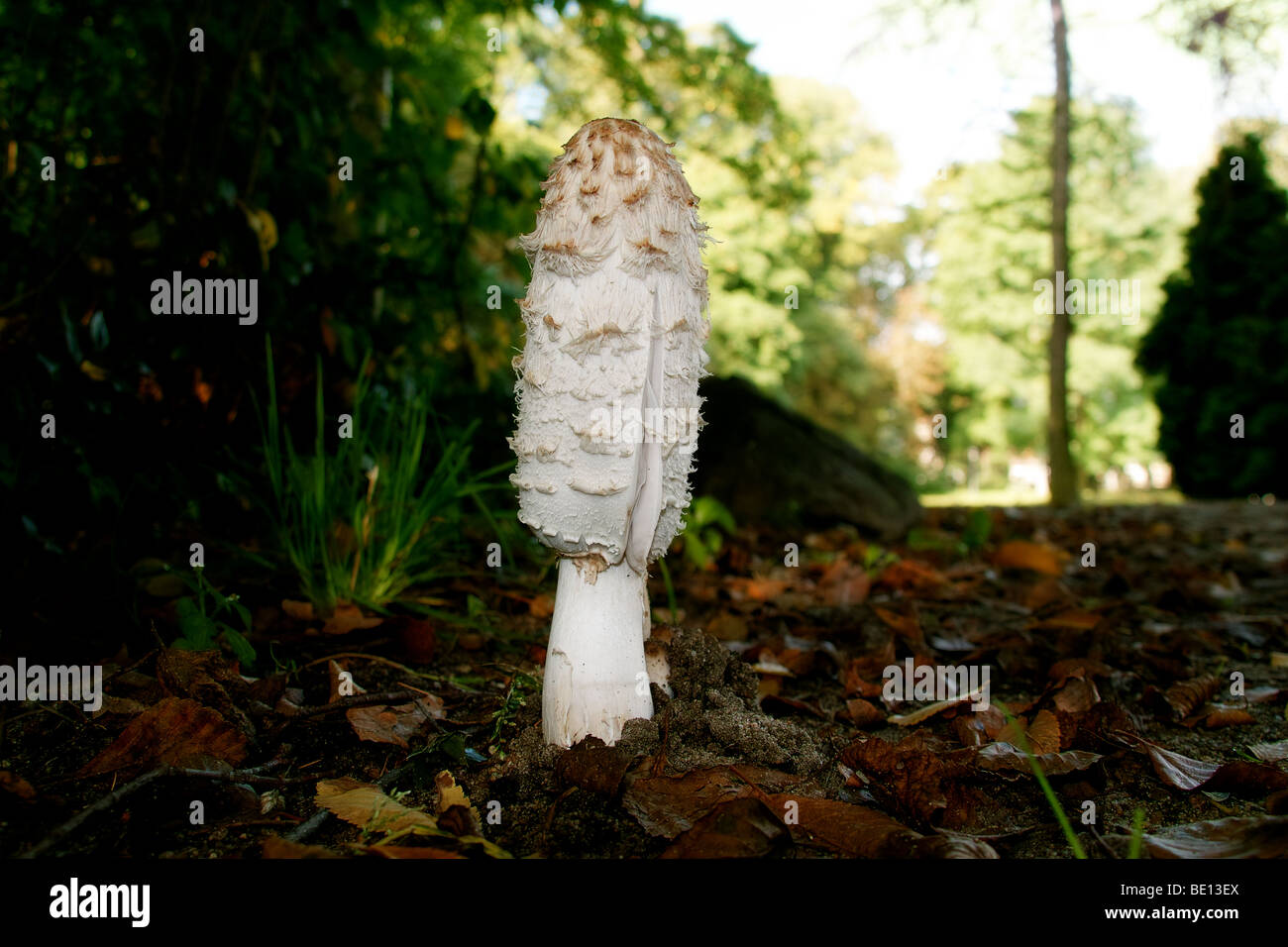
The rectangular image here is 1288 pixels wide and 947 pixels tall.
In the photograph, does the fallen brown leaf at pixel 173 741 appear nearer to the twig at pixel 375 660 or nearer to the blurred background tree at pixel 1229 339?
the twig at pixel 375 660

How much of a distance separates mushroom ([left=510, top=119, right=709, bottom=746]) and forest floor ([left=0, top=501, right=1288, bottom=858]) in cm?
21

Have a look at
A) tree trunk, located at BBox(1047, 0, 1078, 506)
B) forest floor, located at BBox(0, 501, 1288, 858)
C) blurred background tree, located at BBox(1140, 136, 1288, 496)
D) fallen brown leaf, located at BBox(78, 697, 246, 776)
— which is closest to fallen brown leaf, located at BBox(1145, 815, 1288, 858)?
forest floor, located at BBox(0, 501, 1288, 858)

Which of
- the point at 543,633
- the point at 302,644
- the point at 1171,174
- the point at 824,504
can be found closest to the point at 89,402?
the point at 302,644

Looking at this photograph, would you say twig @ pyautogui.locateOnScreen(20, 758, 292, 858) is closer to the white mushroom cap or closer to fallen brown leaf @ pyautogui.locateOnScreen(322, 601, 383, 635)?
fallen brown leaf @ pyautogui.locateOnScreen(322, 601, 383, 635)

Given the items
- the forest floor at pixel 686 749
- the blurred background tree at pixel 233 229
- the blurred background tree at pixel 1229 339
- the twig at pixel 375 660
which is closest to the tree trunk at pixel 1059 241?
the blurred background tree at pixel 1229 339

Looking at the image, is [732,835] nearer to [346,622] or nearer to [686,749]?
[686,749]

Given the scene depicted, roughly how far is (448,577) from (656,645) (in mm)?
1365

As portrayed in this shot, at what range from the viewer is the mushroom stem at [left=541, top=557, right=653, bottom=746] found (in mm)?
1886

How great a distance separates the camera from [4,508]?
2.34 metres

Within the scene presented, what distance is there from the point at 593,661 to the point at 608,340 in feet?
2.50

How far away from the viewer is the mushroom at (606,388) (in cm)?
169

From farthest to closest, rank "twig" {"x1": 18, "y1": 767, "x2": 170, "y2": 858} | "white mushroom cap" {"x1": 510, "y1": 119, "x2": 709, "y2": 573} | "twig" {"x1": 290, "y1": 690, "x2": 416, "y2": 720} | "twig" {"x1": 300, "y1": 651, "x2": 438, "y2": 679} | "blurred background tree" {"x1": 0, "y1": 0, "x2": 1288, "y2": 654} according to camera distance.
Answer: "blurred background tree" {"x1": 0, "y1": 0, "x2": 1288, "y2": 654} < "twig" {"x1": 300, "y1": 651, "x2": 438, "y2": 679} < "twig" {"x1": 290, "y1": 690, "x2": 416, "y2": 720} < "white mushroom cap" {"x1": 510, "y1": 119, "x2": 709, "y2": 573} < "twig" {"x1": 18, "y1": 767, "x2": 170, "y2": 858}

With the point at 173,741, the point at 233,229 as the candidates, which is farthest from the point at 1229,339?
the point at 173,741
